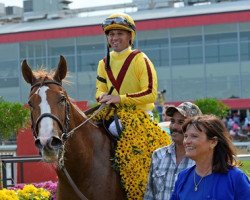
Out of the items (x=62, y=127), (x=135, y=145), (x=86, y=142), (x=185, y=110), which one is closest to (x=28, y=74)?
(x=62, y=127)

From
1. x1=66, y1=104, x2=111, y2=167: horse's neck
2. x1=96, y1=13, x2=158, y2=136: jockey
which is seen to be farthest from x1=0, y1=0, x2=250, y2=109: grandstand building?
x1=66, y1=104, x2=111, y2=167: horse's neck

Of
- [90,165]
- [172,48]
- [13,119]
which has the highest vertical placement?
[172,48]

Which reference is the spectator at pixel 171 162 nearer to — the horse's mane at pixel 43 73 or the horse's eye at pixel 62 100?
the horse's eye at pixel 62 100

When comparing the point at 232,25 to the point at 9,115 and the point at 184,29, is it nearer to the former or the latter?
the point at 184,29

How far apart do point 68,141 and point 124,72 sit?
105 centimetres

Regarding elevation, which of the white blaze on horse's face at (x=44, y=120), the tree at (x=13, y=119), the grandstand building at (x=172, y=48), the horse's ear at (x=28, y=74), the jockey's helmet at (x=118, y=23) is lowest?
the tree at (x=13, y=119)

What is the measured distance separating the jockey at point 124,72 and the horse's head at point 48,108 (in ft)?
2.24

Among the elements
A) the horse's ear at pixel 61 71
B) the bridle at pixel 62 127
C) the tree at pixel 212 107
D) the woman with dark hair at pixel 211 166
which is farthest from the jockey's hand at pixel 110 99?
the tree at pixel 212 107

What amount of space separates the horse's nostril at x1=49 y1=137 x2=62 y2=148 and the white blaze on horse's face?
42mm

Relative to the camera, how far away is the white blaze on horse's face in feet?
15.0

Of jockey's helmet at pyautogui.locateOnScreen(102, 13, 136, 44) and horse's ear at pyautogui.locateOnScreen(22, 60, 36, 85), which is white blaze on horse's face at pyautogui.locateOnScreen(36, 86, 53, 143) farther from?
jockey's helmet at pyautogui.locateOnScreen(102, 13, 136, 44)

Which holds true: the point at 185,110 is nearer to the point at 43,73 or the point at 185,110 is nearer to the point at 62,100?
the point at 62,100

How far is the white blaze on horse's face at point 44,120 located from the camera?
4.56 metres

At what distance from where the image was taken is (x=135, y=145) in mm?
5578
